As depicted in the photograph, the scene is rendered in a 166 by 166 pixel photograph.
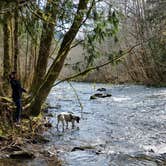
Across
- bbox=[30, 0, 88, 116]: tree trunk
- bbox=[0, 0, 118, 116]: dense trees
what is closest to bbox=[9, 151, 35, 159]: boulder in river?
bbox=[0, 0, 118, 116]: dense trees

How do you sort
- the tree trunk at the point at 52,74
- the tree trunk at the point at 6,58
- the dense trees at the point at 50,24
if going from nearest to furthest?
the dense trees at the point at 50,24 → the tree trunk at the point at 52,74 → the tree trunk at the point at 6,58

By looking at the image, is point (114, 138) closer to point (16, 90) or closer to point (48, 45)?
point (16, 90)

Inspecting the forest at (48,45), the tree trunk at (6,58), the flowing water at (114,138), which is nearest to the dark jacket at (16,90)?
the forest at (48,45)

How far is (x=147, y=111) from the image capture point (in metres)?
21.5

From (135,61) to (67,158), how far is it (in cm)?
3232

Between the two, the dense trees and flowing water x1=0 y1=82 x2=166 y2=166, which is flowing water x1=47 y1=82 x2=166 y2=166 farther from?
the dense trees

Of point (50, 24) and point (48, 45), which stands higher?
point (50, 24)

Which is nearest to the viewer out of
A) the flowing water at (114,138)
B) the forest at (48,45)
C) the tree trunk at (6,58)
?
the forest at (48,45)

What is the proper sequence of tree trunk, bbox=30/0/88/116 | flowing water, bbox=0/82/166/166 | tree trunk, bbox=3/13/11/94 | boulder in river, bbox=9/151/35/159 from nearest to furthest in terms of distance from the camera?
boulder in river, bbox=9/151/35/159
flowing water, bbox=0/82/166/166
tree trunk, bbox=30/0/88/116
tree trunk, bbox=3/13/11/94

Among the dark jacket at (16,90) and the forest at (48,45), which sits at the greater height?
the forest at (48,45)

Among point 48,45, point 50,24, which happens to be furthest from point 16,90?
point 50,24

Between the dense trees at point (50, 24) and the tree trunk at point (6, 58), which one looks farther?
the tree trunk at point (6, 58)

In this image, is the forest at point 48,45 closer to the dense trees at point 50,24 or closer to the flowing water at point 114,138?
the dense trees at point 50,24

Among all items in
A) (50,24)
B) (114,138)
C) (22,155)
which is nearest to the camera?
(50,24)
